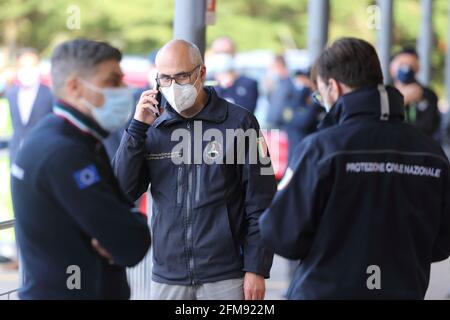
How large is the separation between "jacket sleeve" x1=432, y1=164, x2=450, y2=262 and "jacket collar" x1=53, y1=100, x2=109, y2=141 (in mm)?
1499

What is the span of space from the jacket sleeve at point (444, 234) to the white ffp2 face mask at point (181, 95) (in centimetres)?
137

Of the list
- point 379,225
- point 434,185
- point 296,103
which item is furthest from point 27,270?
point 296,103

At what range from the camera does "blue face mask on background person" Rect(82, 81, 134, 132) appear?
384 cm

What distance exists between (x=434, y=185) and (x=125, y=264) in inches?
52.4

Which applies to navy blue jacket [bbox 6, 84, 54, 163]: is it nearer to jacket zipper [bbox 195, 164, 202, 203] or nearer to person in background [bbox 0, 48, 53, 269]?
person in background [bbox 0, 48, 53, 269]

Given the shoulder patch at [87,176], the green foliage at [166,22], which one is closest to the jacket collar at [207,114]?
the shoulder patch at [87,176]

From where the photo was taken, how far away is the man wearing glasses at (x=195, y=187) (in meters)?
4.93

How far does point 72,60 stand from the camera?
3.85 metres

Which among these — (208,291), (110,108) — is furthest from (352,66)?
(208,291)

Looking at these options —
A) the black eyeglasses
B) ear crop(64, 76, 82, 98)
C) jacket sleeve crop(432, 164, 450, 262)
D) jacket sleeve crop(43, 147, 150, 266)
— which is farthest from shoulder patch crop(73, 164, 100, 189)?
jacket sleeve crop(432, 164, 450, 262)

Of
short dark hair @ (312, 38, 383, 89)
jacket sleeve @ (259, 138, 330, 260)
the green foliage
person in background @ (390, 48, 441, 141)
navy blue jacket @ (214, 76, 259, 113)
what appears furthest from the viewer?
the green foliage

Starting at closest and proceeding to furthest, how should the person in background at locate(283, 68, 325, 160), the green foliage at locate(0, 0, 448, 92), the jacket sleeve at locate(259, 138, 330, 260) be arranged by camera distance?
the jacket sleeve at locate(259, 138, 330, 260)
the person in background at locate(283, 68, 325, 160)
the green foliage at locate(0, 0, 448, 92)

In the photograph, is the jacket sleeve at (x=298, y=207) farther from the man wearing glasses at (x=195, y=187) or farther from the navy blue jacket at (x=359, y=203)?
the man wearing glasses at (x=195, y=187)
